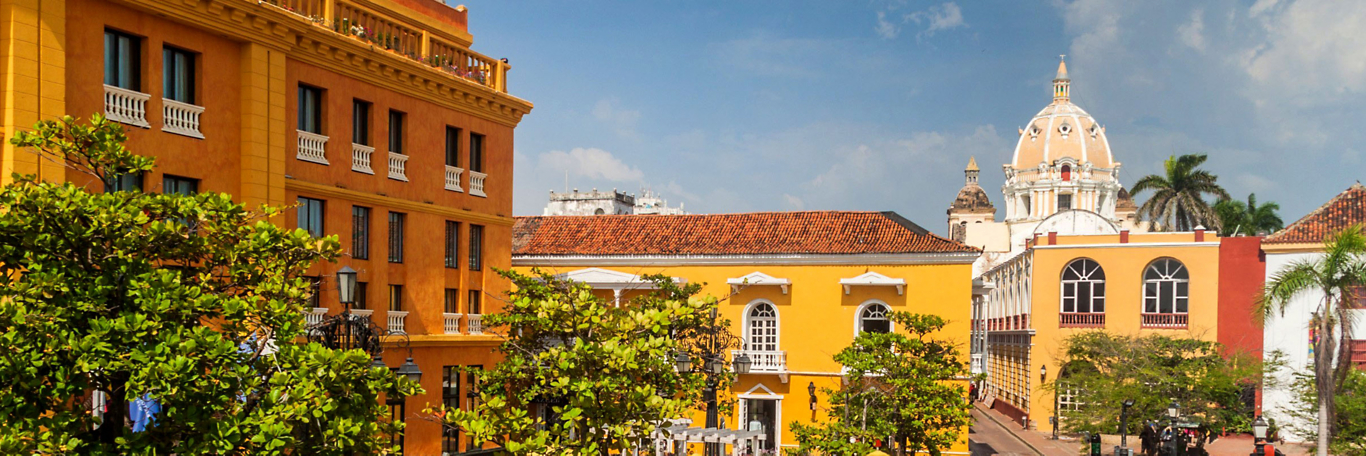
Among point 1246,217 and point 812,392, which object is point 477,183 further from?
point 1246,217

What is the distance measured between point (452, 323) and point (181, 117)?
24.5 feet

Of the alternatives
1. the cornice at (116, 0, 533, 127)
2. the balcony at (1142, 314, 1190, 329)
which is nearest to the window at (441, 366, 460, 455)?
the cornice at (116, 0, 533, 127)

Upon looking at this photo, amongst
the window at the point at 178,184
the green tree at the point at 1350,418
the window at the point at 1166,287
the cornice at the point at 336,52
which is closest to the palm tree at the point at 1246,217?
the window at the point at 1166,287

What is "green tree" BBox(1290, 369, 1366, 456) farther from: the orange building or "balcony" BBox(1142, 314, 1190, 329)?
the orange building

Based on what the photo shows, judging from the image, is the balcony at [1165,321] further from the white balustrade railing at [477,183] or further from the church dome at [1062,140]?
the church dome at [1062,140]

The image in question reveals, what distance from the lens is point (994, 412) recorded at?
1972 inches

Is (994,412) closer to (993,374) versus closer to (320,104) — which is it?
(993,374)

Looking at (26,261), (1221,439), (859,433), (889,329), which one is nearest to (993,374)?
(1221,439)

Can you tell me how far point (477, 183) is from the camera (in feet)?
76.7

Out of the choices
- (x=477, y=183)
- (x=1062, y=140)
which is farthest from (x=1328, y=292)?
(x=1062, y=140)

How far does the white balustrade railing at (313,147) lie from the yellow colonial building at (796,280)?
40.9 ft

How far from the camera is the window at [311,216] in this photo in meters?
18.8

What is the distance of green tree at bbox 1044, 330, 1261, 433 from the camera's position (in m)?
29.9

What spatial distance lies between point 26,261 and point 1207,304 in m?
36.9
